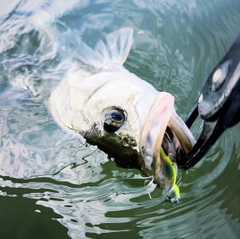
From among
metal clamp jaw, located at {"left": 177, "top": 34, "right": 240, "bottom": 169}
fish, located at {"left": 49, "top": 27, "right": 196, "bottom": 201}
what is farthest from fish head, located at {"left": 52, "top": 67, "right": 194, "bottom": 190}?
metal clamp jaw, located at {"left": 177, "top": 34, "right": 240, "bottom": 169}

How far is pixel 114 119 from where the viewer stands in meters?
1.71

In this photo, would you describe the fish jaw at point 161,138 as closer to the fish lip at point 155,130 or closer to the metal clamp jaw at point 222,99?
the fish lip at point 155,130

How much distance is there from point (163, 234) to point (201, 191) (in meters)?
0.25

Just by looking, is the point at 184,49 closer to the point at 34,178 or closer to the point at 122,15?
the point at 122,15

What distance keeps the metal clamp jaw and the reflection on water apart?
0.57m

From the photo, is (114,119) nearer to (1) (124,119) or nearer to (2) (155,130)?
(1) (124,119)

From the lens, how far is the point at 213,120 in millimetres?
1334

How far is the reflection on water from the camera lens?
2.06 metres

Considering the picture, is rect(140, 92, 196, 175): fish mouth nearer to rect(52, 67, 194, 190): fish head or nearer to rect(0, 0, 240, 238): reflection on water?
rect(52, 67, 194, 190): fish head

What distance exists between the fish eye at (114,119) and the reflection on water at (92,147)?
0.92 feet

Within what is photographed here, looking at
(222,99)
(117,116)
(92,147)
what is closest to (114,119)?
(117,116)

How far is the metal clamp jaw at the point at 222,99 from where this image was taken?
124 cm

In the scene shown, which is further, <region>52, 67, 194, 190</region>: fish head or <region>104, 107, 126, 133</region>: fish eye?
<region>104, 107, 126, 133</region>: fish eye

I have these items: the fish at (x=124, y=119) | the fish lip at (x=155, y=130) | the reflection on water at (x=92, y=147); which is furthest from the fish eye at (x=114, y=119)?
the reflection on water at (x=92, y=147)
